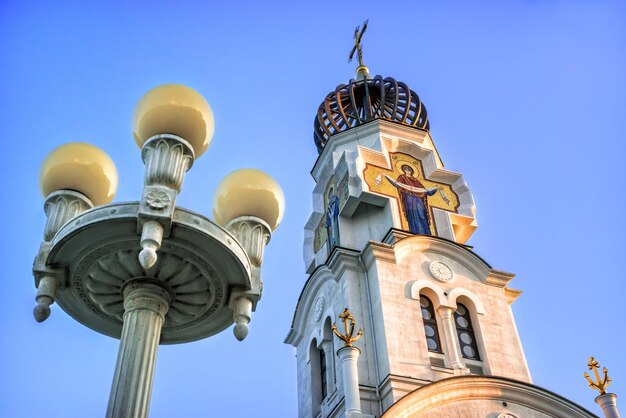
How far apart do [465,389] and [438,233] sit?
19.9ft

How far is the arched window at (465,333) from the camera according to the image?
→ 1783cm

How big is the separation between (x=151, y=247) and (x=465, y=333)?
12837 millimetres

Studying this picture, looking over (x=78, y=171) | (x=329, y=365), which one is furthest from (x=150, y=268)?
(x=329, y=365)

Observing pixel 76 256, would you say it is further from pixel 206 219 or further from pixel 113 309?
pixel 206 219

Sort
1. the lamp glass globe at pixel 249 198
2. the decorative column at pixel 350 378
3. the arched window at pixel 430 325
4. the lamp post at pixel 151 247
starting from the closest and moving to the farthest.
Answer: the lamp post at pixel 151 247 < the lamp glass globe at pixel 249 198 < the decorative column at pixel 350 378 < the arched window at pixel 430 325

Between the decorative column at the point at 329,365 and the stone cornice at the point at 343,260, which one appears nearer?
the decorative column at the point at 329,365

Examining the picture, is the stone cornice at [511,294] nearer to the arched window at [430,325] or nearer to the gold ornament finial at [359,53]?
the arched window at [430,325]

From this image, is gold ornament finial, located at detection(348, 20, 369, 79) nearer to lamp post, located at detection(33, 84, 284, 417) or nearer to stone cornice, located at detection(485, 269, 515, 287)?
stone cornice, located at detection(485, 269, 515, 287)

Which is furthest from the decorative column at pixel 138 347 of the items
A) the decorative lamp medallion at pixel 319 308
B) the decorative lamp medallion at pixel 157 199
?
the decorative lamp medallion at pixel 319 308

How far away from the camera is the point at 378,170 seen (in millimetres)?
21297

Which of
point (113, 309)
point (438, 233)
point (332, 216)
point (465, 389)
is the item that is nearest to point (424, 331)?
point (465, 389)

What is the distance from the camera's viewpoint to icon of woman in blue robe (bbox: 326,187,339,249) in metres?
20.8

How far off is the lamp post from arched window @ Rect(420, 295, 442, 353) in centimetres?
980

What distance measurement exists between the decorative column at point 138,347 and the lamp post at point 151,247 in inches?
0.4
